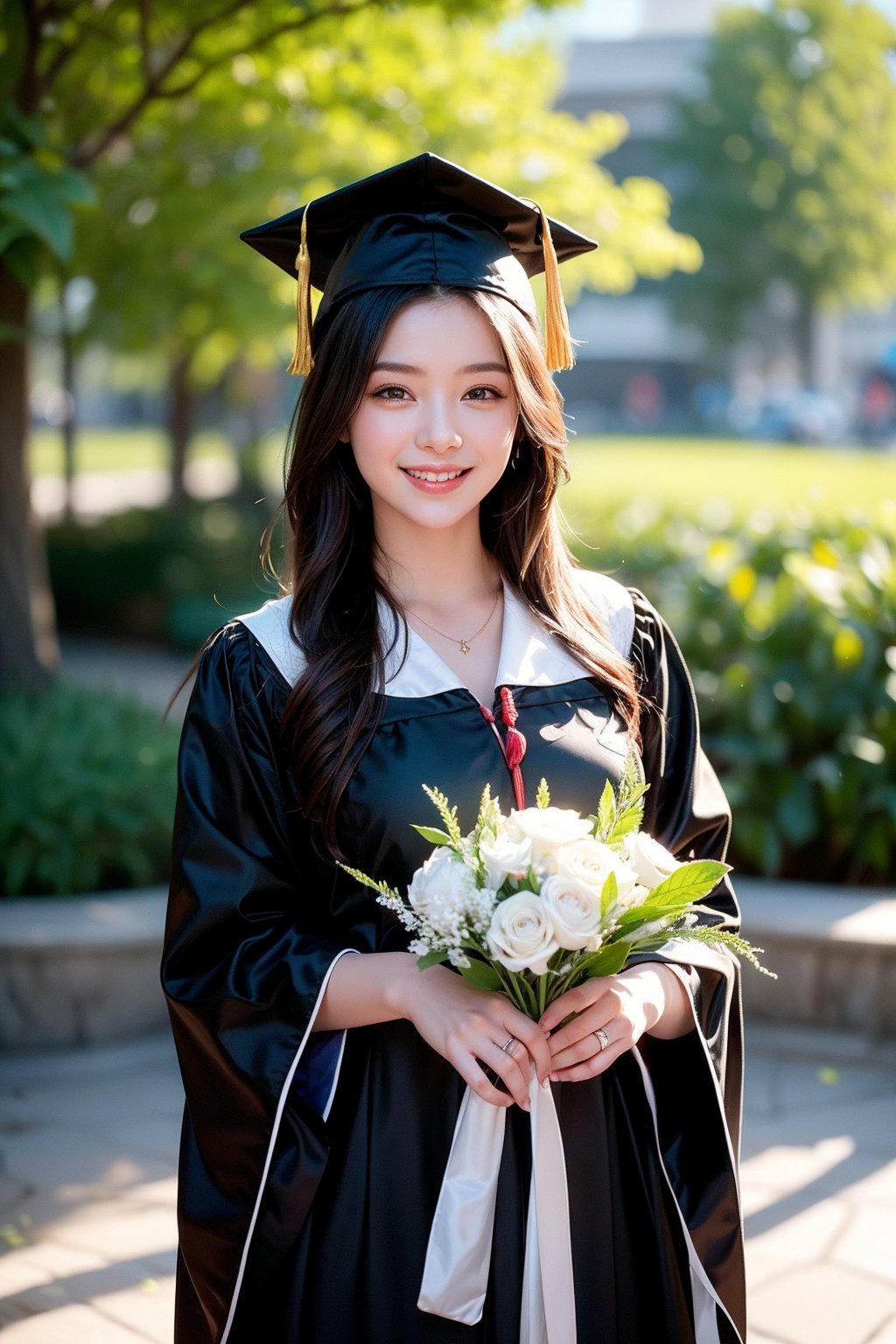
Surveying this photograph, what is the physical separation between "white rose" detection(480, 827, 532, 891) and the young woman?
0.81ft

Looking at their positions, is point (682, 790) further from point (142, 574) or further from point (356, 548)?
point (142, 574)

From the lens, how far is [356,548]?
6.86ft

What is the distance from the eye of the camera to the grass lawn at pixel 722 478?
9.39m

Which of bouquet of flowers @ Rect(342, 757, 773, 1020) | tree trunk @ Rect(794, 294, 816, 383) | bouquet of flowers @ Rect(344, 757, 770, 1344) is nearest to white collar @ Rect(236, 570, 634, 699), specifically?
bouquet of flowers @ Rect(344, 757, 770, 1344)

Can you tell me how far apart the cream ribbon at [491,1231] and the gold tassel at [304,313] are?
1.03 metres

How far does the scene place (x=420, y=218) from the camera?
6.42ft

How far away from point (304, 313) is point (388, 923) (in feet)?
2.82

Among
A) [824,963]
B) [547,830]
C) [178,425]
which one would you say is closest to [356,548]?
[547,830]

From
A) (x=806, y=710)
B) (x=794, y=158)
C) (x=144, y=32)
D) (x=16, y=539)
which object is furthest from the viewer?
(x=794, y=158)

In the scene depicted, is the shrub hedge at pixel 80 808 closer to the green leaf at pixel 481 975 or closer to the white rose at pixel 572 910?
the green leaf at pixel 481 975

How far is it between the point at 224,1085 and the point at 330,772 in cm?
43

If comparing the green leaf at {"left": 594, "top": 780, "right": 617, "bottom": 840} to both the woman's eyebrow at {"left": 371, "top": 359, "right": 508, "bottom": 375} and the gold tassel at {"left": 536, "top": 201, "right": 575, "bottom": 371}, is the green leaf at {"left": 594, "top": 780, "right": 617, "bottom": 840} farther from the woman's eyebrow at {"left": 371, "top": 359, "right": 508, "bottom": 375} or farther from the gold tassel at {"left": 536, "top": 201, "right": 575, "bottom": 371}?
the gold tassel at {"left": 536, "top": 201, "right": 575, "bottom": 371}

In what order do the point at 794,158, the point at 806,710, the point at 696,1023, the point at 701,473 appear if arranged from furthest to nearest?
the point at 794,158
the point at 701,473
the point at 806,710
the point at 696,1023

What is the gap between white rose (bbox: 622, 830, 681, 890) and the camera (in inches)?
64.4
